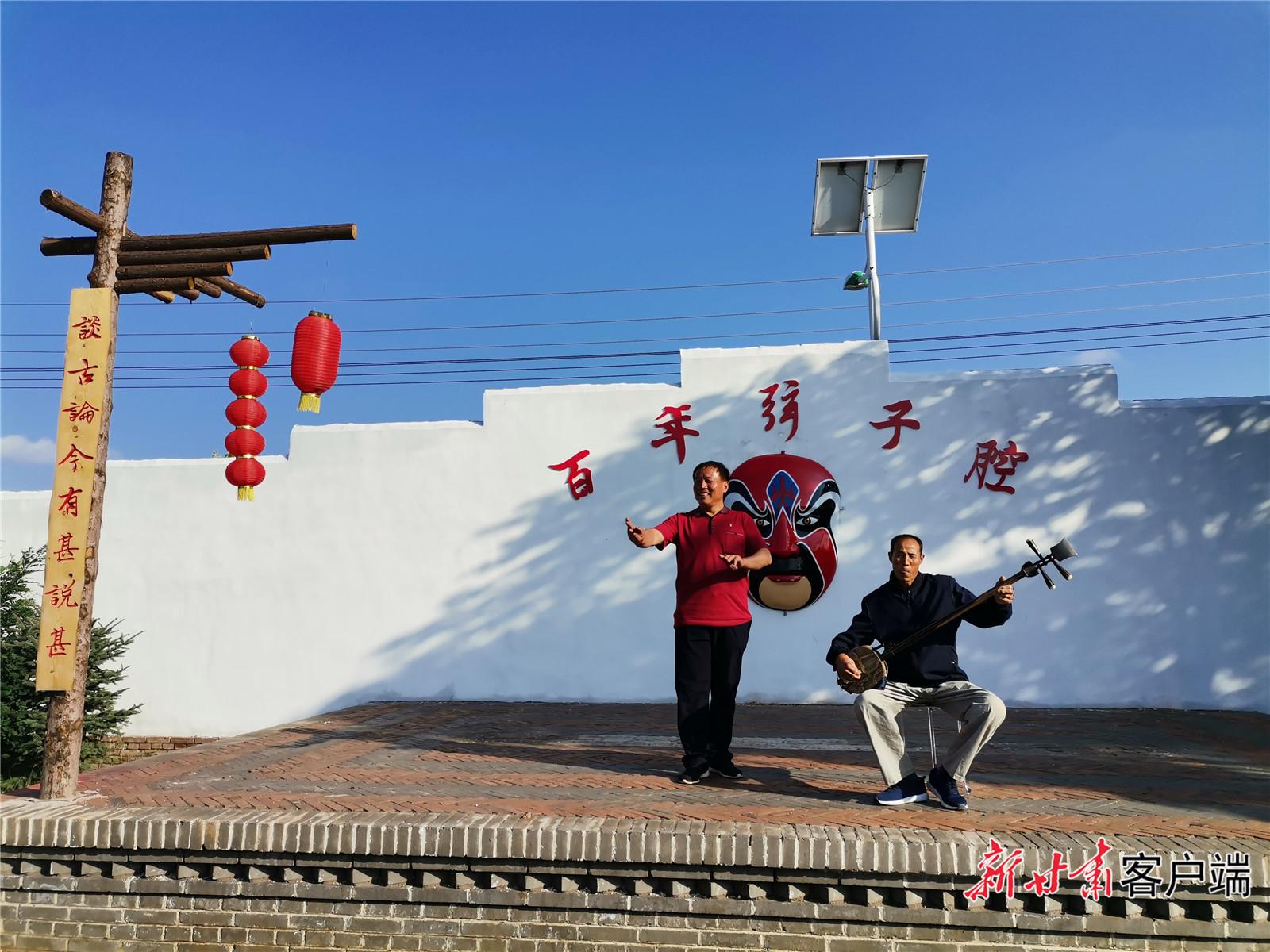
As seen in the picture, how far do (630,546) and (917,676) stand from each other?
19.0 feet

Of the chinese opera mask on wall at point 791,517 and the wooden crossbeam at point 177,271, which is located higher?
the wooden crossbeam at point 177,271

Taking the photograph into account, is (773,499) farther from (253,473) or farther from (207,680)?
(207,680)

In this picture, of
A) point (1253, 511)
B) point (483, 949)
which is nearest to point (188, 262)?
point (483, 949)

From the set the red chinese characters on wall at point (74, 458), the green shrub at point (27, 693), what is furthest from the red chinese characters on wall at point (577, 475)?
the red chinese characters on wall at point (74, 458)

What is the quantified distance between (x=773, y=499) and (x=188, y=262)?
21.0 ft

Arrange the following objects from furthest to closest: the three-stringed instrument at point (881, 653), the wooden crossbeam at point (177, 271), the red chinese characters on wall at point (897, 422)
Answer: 1. the red chinese characters on wall at point (897, 422)
2. the wooden crossbeam at point (177, 271)
3. the three-stringed instrument at point (881, 653)

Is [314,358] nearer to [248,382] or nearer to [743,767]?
[248,382]

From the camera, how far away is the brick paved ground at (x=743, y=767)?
4.57 meters

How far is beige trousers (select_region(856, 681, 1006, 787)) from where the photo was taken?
15.2 ft

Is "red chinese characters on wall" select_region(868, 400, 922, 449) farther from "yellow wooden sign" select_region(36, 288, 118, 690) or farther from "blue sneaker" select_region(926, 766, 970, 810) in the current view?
"yellow wooden sign" select_region(36, 288, 118, 690)

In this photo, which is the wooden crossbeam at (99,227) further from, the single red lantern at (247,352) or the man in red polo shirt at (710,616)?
the man in red polo shirt at (710,616)

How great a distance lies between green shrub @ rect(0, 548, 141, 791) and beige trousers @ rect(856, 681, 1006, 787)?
618cm

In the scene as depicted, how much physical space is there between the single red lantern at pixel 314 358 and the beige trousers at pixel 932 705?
5031 millimetres

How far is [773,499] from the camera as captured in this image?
402 inches
